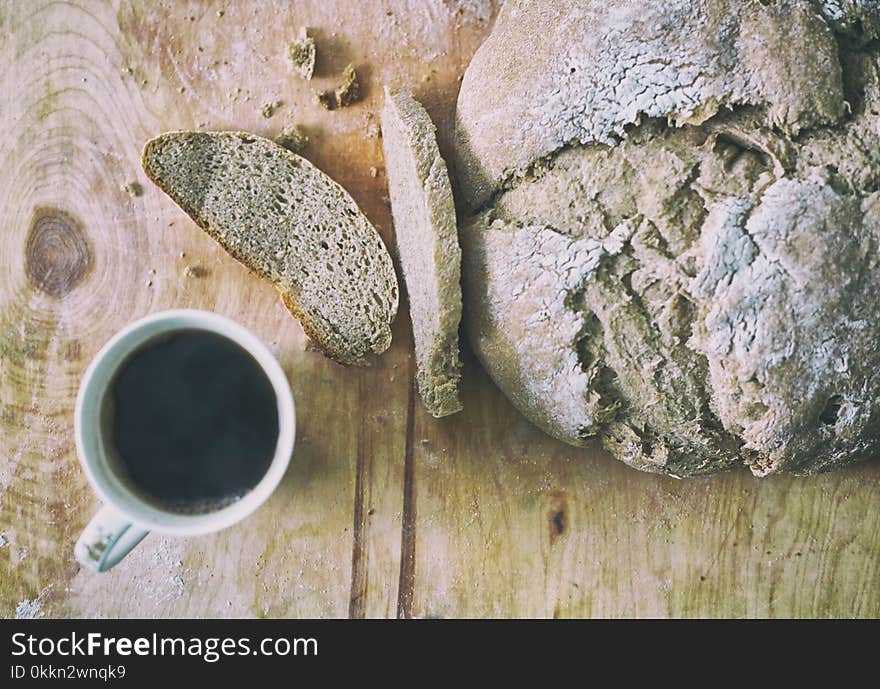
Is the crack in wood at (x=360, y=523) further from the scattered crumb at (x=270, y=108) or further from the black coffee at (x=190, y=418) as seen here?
the scattered crumb at (x=270, y=108)

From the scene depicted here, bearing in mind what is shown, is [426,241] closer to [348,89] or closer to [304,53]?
[348,89]

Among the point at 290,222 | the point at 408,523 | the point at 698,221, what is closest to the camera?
the point at 698,221

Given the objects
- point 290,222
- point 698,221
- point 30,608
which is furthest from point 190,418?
point 698,221

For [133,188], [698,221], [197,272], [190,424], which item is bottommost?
[190,424]

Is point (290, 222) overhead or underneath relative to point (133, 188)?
underneath

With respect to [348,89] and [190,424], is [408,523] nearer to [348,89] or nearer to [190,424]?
[190,424]

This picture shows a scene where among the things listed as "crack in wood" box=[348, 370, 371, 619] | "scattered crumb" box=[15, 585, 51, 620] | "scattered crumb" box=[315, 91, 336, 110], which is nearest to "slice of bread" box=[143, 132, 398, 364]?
"scattered crumb" box=[315, 91, 336, 110]

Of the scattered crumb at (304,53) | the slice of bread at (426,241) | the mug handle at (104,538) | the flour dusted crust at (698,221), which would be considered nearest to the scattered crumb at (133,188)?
the scattered crumb at (304,53)

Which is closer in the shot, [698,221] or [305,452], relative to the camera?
[698,221]

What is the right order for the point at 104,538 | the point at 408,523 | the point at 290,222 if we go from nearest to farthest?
the point at 104,538, the point at 290,222, the point at 408,523
